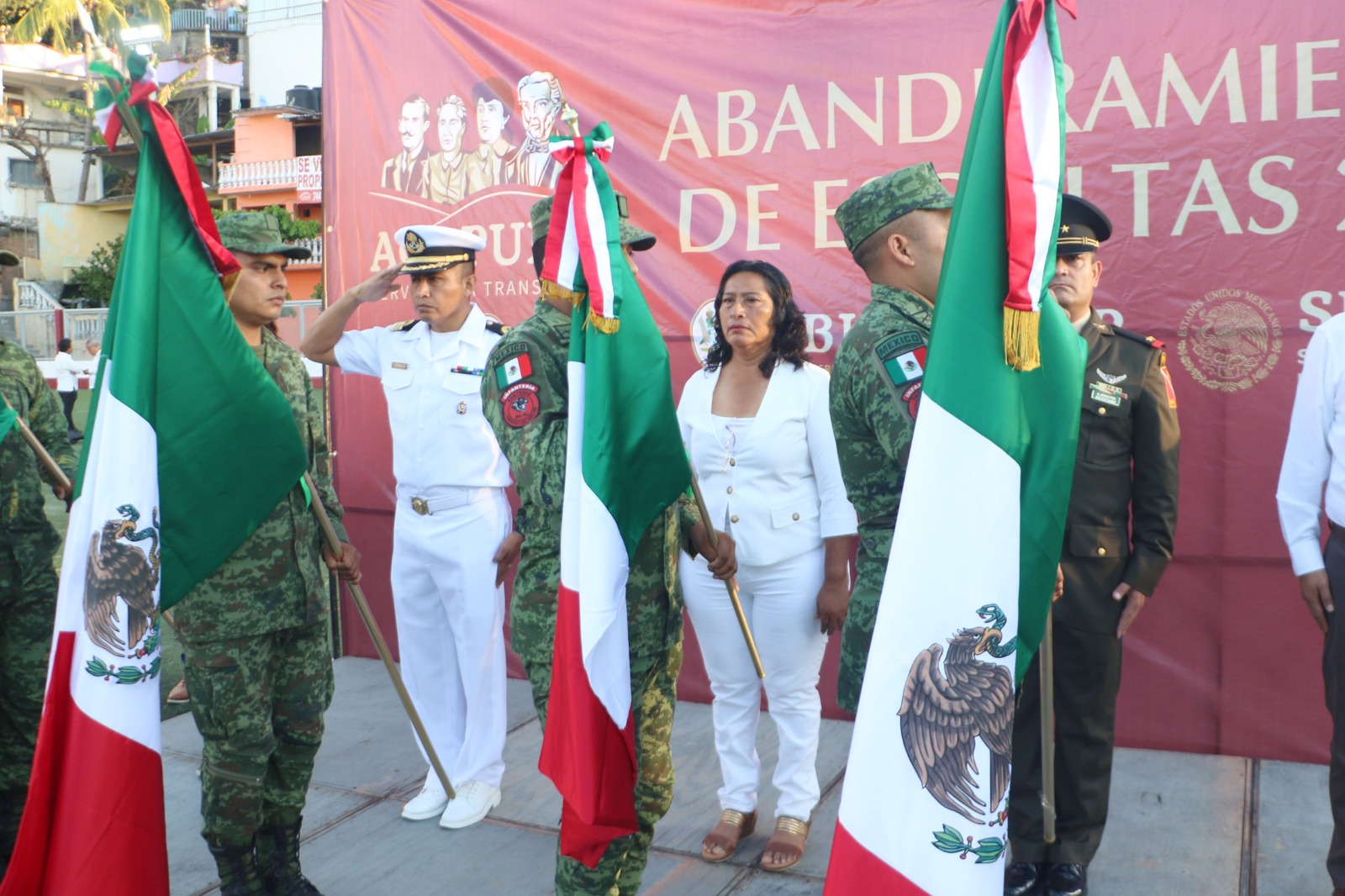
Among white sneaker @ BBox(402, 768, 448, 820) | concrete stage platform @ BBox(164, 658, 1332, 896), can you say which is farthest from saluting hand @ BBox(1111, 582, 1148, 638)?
white sneaker @ BBox(402, 768, 448, 820)

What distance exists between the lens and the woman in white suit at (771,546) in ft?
11.6

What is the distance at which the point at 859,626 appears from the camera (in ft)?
8.44

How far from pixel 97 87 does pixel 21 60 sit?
44.6m

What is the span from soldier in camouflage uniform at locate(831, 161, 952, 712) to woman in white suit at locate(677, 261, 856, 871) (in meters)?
0.96

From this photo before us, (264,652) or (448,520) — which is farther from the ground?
(448,520)

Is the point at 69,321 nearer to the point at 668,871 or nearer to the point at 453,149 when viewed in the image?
the point at 453,149

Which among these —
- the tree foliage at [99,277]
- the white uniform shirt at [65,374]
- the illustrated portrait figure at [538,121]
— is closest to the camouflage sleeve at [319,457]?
the illustrated portrait figure at [538,121]

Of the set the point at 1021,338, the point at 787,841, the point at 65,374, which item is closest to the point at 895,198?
the point at 1021,338

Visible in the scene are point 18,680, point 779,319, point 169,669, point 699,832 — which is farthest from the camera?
point 169,669

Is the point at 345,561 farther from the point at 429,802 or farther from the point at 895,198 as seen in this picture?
the point at 895,198

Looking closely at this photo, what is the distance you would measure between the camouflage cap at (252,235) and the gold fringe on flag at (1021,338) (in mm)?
2065

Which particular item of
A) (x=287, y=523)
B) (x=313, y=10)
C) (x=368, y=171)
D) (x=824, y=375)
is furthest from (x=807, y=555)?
(x=313, y=10)

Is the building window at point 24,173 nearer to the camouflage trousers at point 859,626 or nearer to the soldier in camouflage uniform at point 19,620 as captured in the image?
the soldier in camouflage uniform at point 19,620

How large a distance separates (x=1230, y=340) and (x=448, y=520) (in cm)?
286
